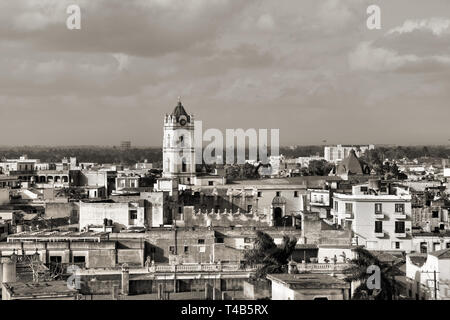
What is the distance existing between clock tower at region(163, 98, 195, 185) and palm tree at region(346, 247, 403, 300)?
3009cm

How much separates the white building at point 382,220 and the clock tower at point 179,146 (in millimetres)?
22628

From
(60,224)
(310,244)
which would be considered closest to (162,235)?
(310,244)

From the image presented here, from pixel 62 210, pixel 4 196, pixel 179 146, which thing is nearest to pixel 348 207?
pixel 62 210

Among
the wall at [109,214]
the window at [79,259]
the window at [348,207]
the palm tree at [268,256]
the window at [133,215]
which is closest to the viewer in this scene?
the palm tree at [268,256]

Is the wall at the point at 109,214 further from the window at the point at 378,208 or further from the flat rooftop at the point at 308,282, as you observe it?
the flat rooftop at the point at 308,282

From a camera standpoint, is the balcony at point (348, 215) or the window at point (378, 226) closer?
the window at point (378, 226)

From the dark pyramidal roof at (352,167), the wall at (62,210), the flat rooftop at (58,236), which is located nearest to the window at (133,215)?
the wall at (62,210)

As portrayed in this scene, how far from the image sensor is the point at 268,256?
75.2 feet

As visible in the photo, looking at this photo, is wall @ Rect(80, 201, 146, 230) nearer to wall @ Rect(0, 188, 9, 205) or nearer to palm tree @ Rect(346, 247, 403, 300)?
wall @ Rect(0, 188, 9, 205)

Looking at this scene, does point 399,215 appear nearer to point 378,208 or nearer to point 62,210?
point 378,208

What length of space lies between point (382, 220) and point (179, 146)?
80.2ft

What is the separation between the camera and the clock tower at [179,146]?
5166 cm

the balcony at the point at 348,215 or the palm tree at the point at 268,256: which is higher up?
the balcony at the point at 348,215
